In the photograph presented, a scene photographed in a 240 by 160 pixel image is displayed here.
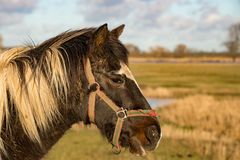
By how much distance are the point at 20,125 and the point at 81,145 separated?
30.5ft

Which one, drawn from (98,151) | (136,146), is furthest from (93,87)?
(98,151)

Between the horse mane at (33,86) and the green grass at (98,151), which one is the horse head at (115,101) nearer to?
the horse mane at (33,86)

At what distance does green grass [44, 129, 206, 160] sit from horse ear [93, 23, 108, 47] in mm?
5826

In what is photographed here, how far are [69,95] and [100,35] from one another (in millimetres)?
692

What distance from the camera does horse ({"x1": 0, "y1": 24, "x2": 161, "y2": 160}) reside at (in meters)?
3.96

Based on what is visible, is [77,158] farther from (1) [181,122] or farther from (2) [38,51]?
(1) [181,122]

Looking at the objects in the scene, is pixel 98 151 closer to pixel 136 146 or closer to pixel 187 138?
pixel 187 138

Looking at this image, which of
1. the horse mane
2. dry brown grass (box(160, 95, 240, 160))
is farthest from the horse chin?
dry brown grass (box(160, 95, 240, 160))

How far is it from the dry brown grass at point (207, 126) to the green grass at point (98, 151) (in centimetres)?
Answer: 58

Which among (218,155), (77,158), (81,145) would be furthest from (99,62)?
(81,145)

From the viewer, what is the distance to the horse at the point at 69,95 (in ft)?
13.0

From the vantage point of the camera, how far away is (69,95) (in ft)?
13.9

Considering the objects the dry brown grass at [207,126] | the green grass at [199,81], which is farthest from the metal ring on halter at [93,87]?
the green grass at [199,81]

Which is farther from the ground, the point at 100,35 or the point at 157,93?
the point at 100,35
